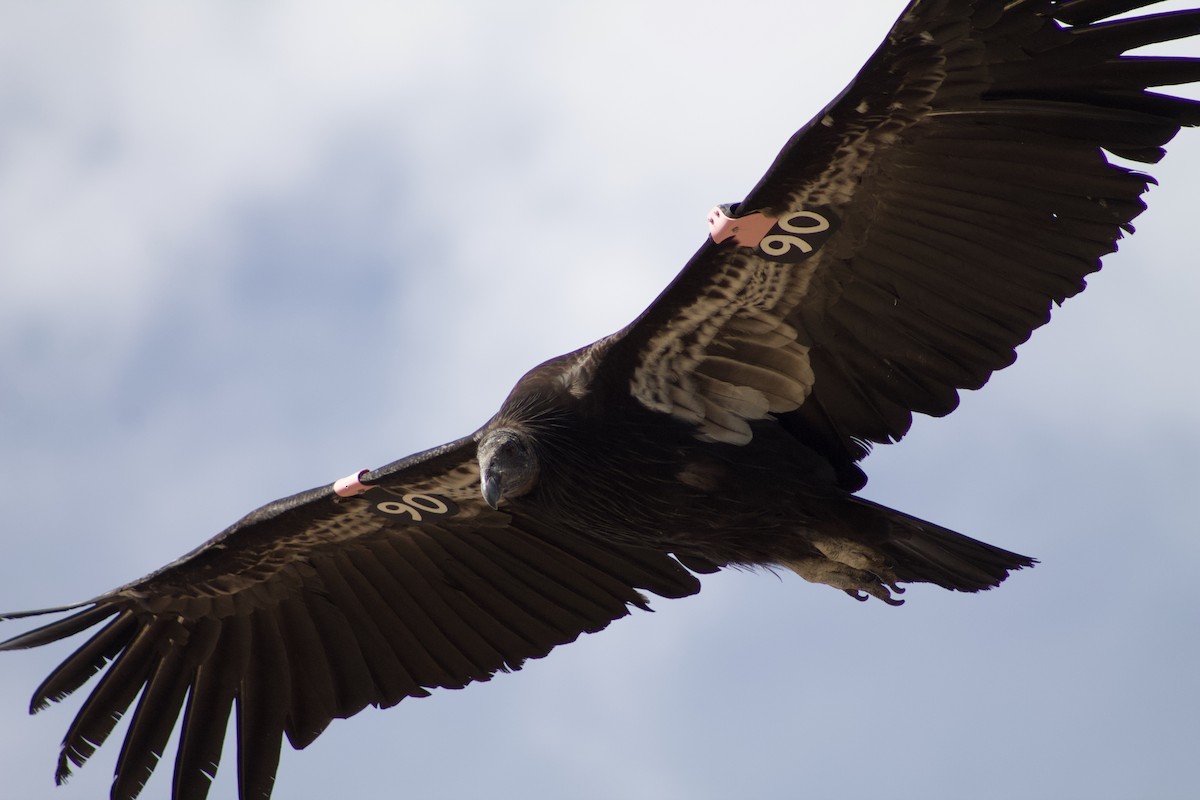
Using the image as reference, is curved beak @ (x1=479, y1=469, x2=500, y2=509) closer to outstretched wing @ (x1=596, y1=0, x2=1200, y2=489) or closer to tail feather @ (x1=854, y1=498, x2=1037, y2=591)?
outstretched wing @ (x1=596, y1=0, x2=1200, y2=489)

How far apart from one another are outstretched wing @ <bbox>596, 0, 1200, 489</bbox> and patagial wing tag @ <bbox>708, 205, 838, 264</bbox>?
10 millimetres

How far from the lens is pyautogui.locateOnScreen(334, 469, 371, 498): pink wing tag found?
995 centimetres

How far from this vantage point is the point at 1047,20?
7953 mm

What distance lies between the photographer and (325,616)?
424 inches

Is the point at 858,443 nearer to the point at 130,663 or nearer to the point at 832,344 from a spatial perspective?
the point at 832,344

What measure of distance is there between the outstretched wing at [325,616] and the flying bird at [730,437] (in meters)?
0.02

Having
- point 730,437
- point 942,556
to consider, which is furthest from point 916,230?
point 942,556

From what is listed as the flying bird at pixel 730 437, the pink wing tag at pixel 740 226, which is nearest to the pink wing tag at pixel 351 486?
the flying bird at pixel 730 437

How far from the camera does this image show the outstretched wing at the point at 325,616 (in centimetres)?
1030

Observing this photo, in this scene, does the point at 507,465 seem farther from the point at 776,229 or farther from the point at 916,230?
the point at 916,230

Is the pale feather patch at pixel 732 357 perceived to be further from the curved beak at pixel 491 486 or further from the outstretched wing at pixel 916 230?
the curved beak at pixel 491 486

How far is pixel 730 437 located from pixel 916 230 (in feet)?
Answer: 5.00

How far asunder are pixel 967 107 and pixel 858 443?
1.97 meters

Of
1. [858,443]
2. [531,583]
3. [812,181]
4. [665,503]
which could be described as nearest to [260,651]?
[531,583]
